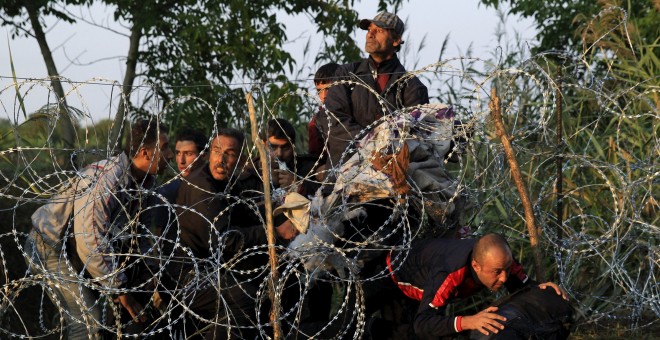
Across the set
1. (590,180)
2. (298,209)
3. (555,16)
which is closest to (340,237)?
(298,209)

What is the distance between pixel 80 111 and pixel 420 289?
2.00 m

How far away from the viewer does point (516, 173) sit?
575cm

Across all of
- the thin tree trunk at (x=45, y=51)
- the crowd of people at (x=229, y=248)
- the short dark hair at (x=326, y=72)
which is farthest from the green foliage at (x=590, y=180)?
the thin tree trunk at (x=45, y=51)

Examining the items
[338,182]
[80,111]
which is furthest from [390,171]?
[80,111]

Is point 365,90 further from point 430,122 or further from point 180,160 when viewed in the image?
point 180,160

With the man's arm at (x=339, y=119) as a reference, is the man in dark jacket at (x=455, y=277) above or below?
below

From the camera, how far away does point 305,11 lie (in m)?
11.4

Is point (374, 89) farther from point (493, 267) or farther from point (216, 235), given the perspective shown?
point (493, 267)

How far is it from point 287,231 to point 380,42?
1162mm

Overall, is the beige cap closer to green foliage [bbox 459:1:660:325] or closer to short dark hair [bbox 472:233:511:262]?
short dark hair [bbox 472:233:511:262]

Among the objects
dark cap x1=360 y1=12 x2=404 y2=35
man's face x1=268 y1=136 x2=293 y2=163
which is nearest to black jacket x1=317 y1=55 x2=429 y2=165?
dark cap x1=360 y1=12 x2=404 y2=35

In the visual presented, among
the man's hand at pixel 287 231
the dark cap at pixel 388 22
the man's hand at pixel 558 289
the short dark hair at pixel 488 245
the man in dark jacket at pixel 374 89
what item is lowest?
the man's hand at pixel 558 289

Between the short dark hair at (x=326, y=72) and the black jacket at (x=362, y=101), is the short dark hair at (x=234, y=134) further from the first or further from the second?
the short dark hair at (x=326, y=72)

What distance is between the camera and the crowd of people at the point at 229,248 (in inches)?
212
